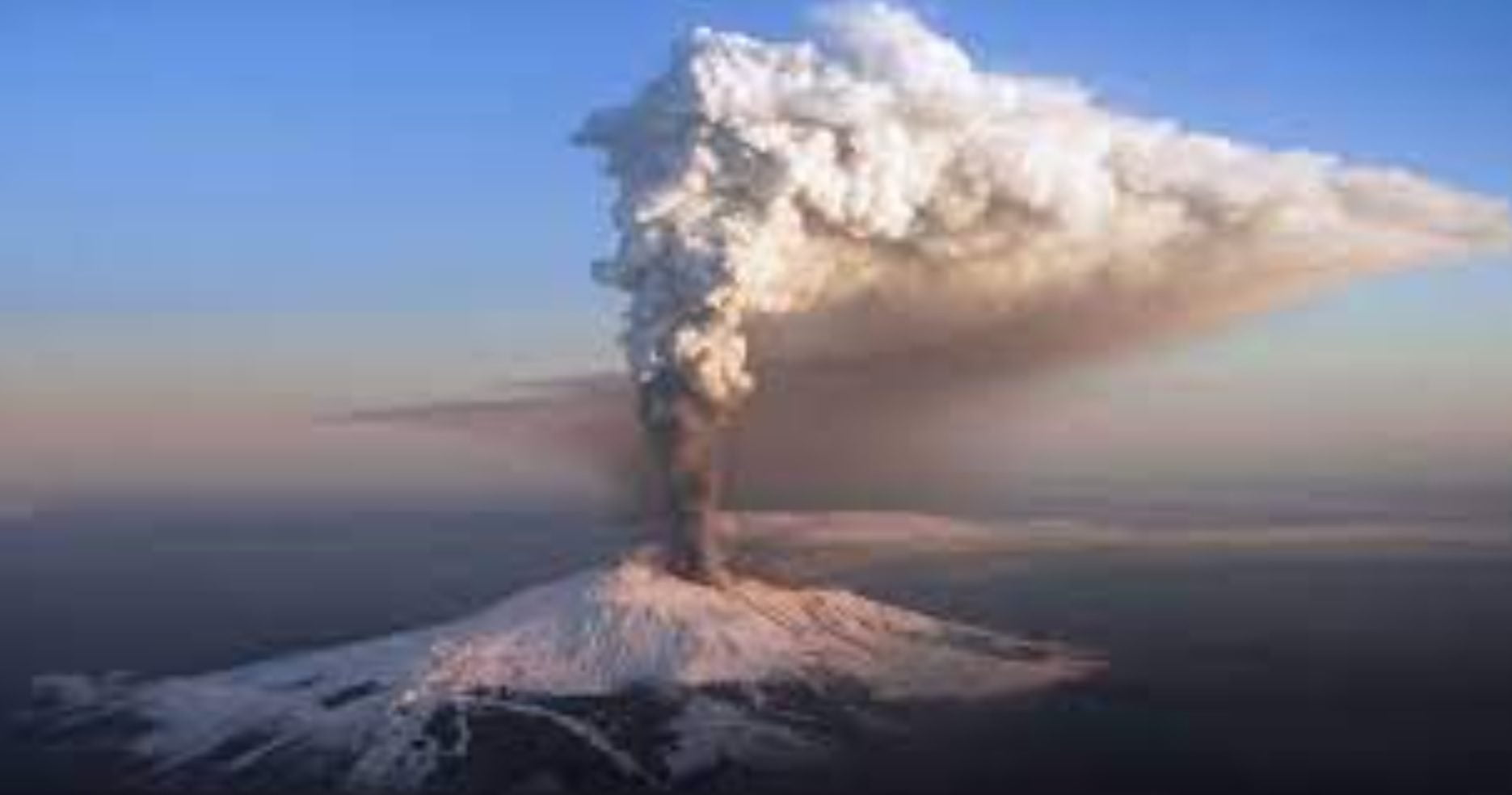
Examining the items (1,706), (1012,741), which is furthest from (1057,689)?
(1,706)

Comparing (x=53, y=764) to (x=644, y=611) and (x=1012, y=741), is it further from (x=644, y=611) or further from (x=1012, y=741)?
(x=1012, y=741)

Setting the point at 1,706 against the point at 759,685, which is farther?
the point at 1,706

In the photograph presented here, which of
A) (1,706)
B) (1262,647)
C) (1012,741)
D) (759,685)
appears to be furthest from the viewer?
(1262,647)

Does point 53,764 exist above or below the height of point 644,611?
below

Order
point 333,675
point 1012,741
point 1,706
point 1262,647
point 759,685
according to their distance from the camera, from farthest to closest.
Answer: point 1262,647
point 1,706
point 333,675
point 759,685
point 1012,741

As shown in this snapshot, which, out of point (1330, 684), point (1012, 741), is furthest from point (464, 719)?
point (1330, 684)

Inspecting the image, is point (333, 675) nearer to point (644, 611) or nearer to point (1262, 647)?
point (644, 611)
